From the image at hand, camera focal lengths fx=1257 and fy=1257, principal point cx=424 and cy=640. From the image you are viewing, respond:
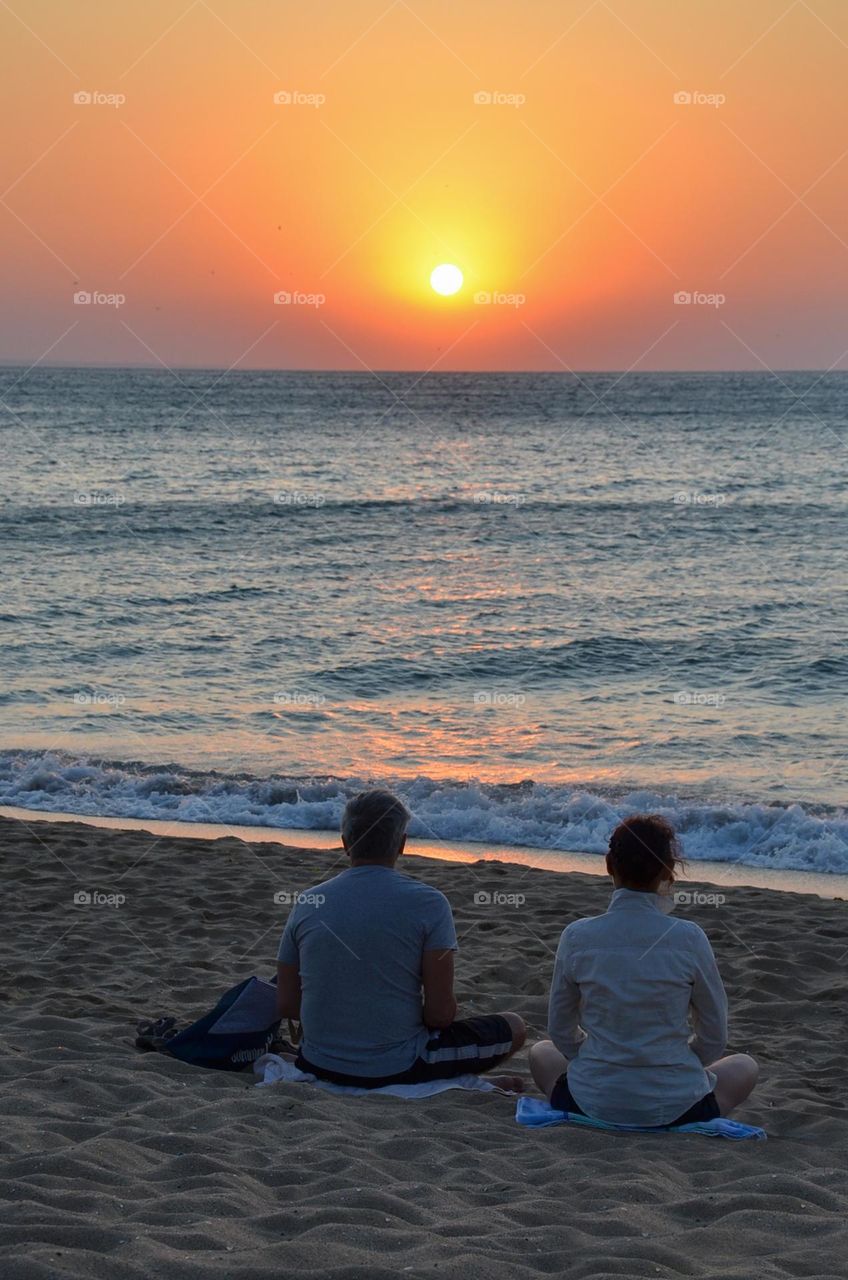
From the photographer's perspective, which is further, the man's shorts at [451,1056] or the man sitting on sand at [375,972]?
the man's shorts at [451,1056]

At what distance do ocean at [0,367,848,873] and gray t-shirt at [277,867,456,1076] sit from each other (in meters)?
5.14

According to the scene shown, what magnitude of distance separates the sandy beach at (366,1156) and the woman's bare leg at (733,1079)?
0.18m

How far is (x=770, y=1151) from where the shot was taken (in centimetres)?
392

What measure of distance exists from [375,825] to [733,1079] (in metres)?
1.44

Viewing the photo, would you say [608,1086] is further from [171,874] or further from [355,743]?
[355,743]

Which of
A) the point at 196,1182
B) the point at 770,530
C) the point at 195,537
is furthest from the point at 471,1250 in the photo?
the point at 770,530

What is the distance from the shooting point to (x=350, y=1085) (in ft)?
14.5

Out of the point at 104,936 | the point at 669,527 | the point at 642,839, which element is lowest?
the point at 104,936

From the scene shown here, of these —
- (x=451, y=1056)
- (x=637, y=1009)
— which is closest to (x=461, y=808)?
(x=451, y=1056)

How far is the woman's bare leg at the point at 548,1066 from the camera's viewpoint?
4250 millimetres

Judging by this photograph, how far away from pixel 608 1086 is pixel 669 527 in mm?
25838

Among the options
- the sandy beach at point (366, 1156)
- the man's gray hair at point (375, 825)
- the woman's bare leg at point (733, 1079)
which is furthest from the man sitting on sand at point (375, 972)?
the woman's bare leg at point (733, 1079)

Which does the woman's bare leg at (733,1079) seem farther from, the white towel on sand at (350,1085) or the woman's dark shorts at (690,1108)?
the white towel on sand at (350,1085)

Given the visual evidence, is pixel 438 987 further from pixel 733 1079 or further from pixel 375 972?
pixel 733 1079
